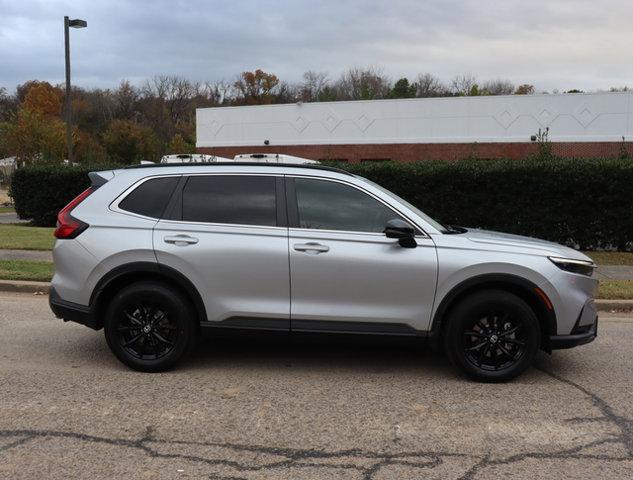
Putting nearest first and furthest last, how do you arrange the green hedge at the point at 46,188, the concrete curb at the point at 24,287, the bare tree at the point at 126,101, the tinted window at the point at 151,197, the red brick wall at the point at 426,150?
the tinted window at the point at 151,197, the concrete curb at the point at 24,287, the green hedge at the point at 46,188, the red brick wall at the point at 426,150, the bare tree at the point at 126,101

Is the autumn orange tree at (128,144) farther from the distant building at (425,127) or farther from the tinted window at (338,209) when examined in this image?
the tinted window at (338,209)

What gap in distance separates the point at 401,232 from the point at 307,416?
1663 millimetres

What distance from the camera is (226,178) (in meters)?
5.44

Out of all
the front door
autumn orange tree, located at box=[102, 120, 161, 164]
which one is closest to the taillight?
the front door

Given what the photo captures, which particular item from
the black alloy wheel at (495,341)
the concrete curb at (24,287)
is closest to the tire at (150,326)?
the black alloy wheel at (495,341)

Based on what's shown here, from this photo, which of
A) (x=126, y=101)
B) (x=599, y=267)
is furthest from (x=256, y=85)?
(x=599, y=267)

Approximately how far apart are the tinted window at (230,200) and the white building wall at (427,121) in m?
30.4

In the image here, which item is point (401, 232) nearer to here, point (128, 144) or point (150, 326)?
point (150, 326)

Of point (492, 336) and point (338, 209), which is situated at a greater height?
point (338, 209)

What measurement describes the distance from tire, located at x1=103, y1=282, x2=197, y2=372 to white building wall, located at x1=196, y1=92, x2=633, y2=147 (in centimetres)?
3098

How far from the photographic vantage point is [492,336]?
505cm

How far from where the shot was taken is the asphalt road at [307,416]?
3.64 metres

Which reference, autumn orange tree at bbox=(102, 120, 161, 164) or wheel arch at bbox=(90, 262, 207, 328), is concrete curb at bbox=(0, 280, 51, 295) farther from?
autumn orange tree at bbox=(102, 120, 161, 164)

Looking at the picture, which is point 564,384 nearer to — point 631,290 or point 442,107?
point 631,290
